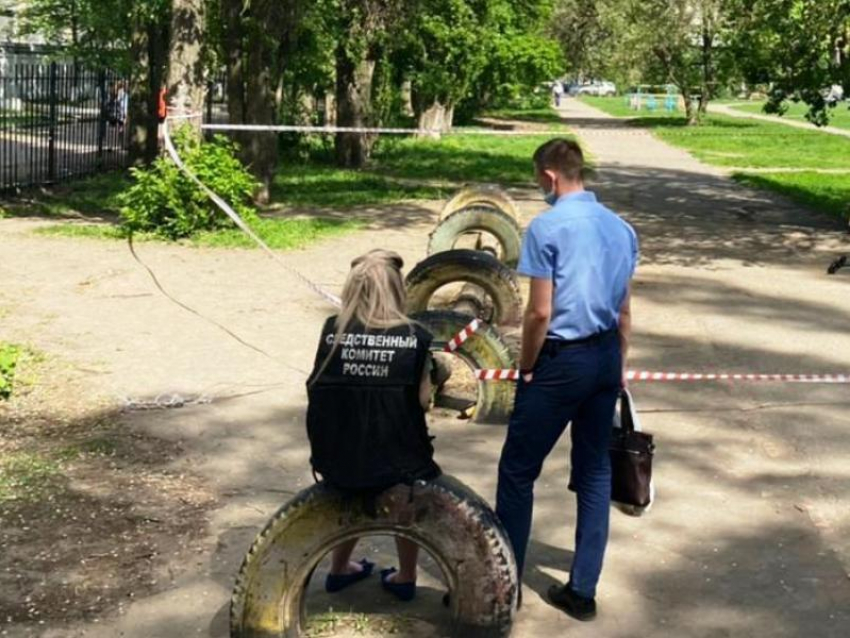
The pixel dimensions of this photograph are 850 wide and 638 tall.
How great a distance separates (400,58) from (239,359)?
25.6m

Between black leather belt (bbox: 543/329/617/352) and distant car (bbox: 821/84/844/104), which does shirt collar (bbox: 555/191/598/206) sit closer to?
black leather belt (bbox: 543/329/617/352)

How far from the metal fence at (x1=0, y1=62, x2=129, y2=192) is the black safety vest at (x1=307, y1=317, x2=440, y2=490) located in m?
16.9

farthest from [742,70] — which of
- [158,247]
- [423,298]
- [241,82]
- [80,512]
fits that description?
[80,512]

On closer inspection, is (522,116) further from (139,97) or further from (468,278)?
(468,278)

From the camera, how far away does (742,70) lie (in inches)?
769

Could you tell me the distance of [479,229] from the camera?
39.9ft

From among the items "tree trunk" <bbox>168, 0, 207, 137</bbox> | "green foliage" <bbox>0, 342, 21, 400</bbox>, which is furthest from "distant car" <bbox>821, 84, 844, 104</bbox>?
"green foliage" <bbox>0, 342, 21, 400</bbox>

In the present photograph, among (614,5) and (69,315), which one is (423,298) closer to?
(69,315)

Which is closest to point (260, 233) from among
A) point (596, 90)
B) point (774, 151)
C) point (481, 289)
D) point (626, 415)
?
point (481, 289)

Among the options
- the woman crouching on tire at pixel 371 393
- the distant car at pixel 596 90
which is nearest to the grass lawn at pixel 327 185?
the woman crouching on tire at pixel 371 393

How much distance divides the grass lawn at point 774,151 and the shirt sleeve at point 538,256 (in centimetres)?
1587

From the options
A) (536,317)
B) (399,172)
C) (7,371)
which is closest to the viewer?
(536,317)

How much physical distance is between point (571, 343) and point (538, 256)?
345 millimetres

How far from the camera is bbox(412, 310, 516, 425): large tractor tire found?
7.84 metres
